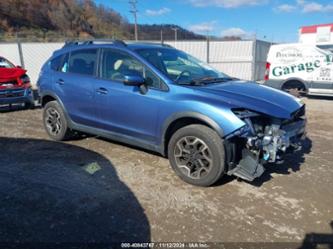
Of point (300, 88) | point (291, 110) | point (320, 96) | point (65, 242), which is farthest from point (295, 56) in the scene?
point (65, 242)

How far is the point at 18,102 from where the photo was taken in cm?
910

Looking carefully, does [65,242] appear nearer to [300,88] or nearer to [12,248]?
[12,248]

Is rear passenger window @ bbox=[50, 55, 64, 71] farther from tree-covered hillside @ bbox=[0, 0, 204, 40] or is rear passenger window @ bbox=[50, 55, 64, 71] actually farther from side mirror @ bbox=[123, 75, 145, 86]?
tree-covered hillside @ bbox=[0, 0, 204, 40]

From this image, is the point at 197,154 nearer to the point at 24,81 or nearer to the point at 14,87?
the point at 14,87

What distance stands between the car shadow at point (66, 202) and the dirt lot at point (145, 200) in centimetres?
1

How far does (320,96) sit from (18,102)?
1054cm

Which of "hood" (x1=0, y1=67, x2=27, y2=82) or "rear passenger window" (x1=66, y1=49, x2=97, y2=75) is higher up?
"rear passenger window" (x1=66, y1=49, x2=97, y2=75)

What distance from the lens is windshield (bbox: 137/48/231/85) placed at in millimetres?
4633

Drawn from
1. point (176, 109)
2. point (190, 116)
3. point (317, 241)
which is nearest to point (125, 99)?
point (176, 109)

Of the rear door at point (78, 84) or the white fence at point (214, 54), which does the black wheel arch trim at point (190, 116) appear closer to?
the rear door at point (78, 84)

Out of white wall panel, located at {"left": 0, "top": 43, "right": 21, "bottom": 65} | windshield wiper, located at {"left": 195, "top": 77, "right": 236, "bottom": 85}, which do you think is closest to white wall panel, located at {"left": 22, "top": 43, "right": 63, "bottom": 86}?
white wall panel, located at {"left": 0, "top": 43, "right": 21, "bottom": 65}

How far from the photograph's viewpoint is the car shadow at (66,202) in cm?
316

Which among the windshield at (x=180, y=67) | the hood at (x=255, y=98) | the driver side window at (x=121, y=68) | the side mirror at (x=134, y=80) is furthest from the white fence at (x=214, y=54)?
the side mirror at (x=134, y=80)

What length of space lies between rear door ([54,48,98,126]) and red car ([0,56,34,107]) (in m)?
3.62
